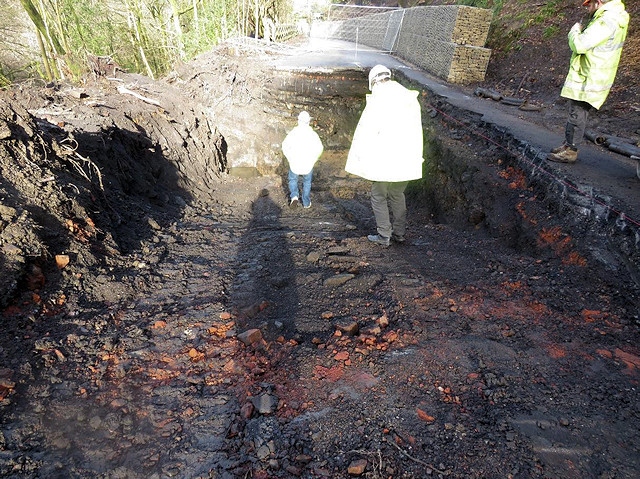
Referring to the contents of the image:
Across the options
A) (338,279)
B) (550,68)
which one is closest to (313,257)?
(338,279)

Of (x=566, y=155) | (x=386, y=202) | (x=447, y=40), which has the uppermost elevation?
(x=447, y=40)

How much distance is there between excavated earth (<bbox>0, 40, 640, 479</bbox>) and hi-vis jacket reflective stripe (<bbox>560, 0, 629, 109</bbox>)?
3.80ft

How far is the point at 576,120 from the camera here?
4.38 meters

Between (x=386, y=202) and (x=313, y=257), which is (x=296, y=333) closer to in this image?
(x=313, y=257)

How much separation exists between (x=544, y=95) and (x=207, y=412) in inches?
384

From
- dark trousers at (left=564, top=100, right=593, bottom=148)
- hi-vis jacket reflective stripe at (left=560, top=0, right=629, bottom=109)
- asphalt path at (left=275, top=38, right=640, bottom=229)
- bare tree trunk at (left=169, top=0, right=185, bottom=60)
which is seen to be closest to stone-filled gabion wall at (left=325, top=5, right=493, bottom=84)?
asphalt path at (left=275, top=38, right=640, bottom=229)

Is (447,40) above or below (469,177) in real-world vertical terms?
Answer: above

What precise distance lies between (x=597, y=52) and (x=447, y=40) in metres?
7.54


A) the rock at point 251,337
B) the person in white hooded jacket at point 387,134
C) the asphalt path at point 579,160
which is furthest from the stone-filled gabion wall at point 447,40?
the rock at point 251,337

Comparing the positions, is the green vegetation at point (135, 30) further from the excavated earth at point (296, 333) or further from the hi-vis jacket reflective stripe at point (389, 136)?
the hi-vis jacket reflective stripe at point (389, 136)

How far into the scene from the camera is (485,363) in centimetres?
247

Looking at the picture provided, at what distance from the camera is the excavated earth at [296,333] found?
192 centimetres

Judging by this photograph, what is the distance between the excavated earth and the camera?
6.31 ft

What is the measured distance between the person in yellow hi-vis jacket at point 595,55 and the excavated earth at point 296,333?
3.48ft
